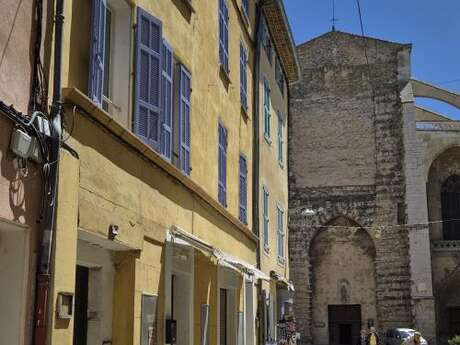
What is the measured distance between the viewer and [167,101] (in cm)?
894

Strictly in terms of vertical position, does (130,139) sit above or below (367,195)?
below

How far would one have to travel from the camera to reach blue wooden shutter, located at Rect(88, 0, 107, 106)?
6703 millimetres

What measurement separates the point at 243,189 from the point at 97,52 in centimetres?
845

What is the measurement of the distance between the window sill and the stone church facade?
2311 cm

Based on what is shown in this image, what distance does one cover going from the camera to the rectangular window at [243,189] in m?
14.8

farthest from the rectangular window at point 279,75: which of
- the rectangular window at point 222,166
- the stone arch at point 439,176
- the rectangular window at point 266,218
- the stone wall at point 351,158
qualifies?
the stone arch at point 439,176

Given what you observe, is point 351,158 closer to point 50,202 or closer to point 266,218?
point 266,218

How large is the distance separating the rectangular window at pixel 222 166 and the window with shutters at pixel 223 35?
1175 mm

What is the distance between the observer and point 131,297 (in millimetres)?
7758

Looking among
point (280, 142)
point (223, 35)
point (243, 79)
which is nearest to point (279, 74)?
point (280, 142)

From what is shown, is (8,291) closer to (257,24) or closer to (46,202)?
(46,202)

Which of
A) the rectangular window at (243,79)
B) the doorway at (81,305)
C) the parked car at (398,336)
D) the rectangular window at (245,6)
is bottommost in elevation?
the parked car at (398,336)

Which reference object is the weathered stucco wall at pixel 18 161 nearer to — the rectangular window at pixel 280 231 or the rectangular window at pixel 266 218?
the rectangular window at pixel 266 218

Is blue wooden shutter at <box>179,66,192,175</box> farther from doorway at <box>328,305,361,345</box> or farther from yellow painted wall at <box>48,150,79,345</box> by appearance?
doorway at <box>328,305,361,345</box>
